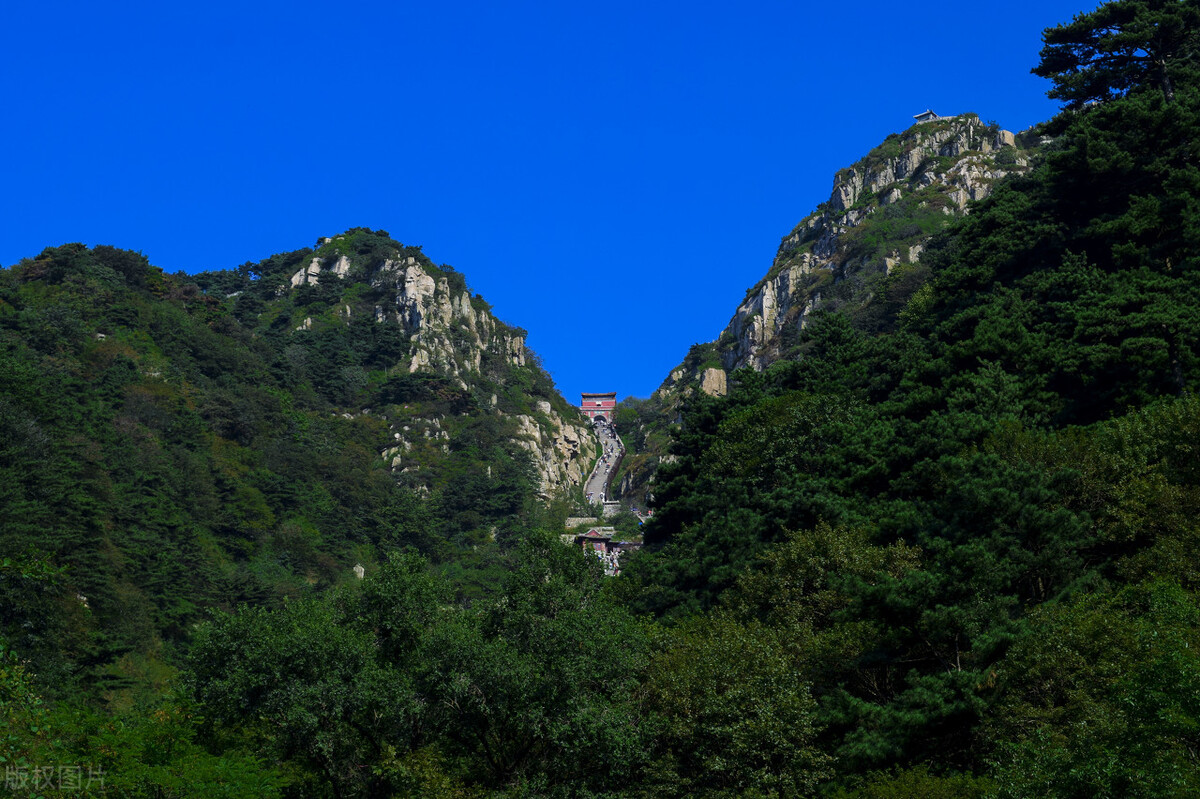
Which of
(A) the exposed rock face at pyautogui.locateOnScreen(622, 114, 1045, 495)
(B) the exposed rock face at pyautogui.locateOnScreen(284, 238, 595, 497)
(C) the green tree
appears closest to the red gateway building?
(B) the exposed rock face at pyautogui.locateOnScreen(284, 238, 595, 497)

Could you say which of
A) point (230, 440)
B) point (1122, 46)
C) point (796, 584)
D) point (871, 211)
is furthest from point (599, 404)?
point (796, 584)

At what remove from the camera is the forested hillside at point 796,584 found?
59.8 feet

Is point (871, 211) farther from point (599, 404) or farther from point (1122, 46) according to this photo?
point (1122, 46)

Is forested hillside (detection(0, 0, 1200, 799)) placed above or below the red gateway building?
below

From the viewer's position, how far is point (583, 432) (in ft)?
413

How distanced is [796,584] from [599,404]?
4734 inches

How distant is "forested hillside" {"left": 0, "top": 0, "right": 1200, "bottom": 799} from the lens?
59.8ft

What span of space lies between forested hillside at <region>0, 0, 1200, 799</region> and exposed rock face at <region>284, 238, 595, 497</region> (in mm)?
44689

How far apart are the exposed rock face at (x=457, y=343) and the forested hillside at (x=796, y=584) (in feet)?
147

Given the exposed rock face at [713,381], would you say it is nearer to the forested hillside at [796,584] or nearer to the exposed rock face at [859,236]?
the exposed rock face at [859,236]

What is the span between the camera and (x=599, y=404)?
483 ft

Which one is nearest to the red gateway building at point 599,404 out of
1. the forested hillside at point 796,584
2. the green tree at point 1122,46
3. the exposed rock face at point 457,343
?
the exposed rock face at point 457,343

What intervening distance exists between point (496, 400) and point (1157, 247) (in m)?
81.5

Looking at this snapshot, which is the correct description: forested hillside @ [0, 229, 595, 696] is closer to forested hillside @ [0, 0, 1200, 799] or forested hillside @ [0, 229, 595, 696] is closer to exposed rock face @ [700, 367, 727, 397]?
forested hillside @ [0, 0, 1200, 799]
